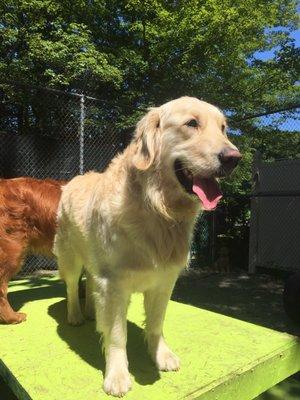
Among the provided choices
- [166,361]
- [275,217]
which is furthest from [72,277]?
[275,217]

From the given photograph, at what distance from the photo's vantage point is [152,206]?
222 centimetres

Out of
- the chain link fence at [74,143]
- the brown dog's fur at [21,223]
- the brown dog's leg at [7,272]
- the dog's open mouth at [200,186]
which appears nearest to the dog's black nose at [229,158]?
the dog's open mouth at [200,186]

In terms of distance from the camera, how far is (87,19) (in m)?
15.1

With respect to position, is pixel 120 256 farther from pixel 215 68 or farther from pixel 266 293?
pixel 215 68

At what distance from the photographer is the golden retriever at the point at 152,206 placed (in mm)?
2141

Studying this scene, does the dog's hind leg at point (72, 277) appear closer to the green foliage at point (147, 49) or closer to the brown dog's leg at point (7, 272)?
the brown dog's leg at point (7, 272)

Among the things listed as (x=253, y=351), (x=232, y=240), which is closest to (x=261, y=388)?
(x=253, y=351)

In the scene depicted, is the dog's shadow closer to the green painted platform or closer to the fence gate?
the green painted platform

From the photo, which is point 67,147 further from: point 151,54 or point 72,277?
point 151,54

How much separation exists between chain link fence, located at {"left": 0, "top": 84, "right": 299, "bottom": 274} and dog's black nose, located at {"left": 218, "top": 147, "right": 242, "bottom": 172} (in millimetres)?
4580

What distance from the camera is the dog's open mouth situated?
211cm

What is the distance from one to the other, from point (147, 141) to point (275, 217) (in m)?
7.15

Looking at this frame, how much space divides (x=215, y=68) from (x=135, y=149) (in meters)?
13.8

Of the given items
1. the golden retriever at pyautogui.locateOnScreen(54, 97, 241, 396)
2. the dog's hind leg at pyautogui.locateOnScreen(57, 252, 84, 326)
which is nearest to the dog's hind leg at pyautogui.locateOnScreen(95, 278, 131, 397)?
the golden retriever at pyautogui.locateOnScreen(54, 97, 241, 396)
